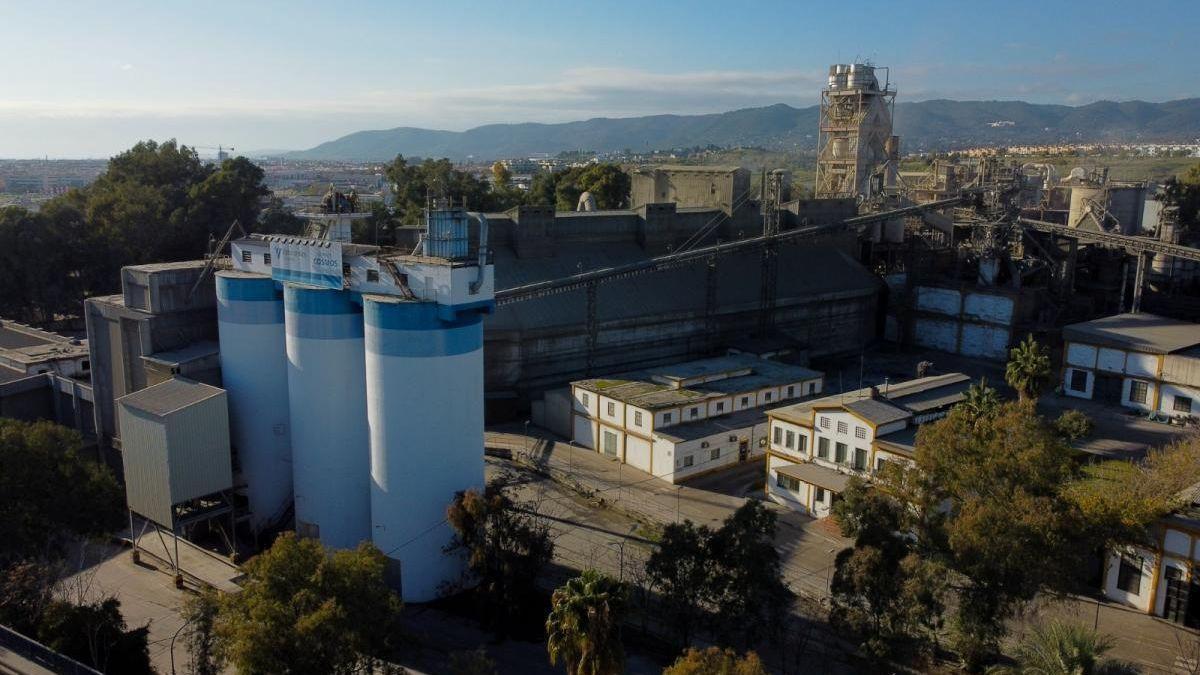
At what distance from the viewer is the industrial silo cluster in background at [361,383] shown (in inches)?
1016

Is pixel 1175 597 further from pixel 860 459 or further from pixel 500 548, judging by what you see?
pixel 500 548

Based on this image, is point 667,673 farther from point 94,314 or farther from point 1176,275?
point 1176,275

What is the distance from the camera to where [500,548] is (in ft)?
78.5

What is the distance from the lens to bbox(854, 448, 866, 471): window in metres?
32.4

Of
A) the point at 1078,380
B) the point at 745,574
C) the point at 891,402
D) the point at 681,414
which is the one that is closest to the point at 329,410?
the point at 745,574

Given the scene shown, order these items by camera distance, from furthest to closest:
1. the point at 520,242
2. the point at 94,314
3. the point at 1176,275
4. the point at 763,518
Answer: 1. the point at 1176,275
2. the point at 520,242
3. the point at 94,314
4. the point at 763,518

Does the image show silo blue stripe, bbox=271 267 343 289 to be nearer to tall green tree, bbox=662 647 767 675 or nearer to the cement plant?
the cement plant

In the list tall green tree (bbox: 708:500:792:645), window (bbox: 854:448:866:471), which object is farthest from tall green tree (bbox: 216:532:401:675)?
window (bbox: 854:448:866:471)

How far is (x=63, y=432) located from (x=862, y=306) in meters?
47.3

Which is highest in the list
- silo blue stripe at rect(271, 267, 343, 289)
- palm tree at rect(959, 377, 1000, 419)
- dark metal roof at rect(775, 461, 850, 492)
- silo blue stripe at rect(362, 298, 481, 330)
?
silo blue stripe at rect(271, 267, 343, 289)

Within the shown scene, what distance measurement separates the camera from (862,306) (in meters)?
58.8

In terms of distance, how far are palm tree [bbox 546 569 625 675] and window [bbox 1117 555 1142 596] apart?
1739 centimetres

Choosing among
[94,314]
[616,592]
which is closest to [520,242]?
[94,314]

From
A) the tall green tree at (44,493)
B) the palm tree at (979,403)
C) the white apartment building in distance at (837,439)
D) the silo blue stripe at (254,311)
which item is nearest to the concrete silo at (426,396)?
the silo blue stripe at (254,311)
